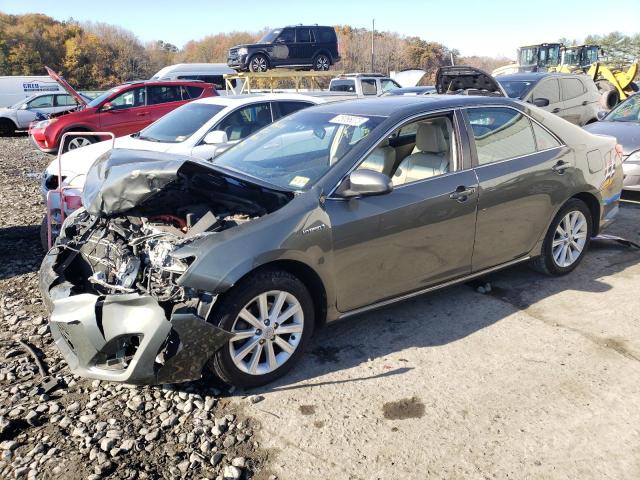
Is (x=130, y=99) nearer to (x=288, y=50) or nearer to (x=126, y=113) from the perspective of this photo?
(x=126, y=113)

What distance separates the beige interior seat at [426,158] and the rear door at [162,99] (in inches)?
379

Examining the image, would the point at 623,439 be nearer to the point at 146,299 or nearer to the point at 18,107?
the point at 146,299

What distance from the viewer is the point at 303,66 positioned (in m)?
18.2

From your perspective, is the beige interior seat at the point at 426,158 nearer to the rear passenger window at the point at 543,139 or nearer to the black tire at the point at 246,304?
the rear passenger window at the point at 543,139

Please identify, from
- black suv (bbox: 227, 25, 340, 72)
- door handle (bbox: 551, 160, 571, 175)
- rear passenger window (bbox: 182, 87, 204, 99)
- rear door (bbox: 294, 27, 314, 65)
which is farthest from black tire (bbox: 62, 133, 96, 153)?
door handle (bbox: 551, 160, 571, 175)

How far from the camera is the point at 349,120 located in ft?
13.3

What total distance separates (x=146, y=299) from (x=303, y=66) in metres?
16.5

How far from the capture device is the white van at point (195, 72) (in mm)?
22609

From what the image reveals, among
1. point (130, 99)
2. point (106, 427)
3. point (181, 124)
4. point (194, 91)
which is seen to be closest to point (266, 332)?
point (106, 427)

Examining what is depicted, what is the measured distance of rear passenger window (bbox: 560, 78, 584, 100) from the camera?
10.9 m

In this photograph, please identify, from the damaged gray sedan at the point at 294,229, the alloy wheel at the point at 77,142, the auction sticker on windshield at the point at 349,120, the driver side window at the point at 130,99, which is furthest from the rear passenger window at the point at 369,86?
the auction sticker on windshield at the point at 349,120

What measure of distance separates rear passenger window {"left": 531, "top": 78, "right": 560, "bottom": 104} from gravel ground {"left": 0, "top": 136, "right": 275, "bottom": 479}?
9.47 metres

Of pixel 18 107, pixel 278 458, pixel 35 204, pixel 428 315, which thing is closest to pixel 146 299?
pixel 278 458

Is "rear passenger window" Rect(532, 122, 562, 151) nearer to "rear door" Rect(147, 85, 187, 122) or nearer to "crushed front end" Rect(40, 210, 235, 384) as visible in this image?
"crushed front end" Rect(40, 210, 235, 384)
